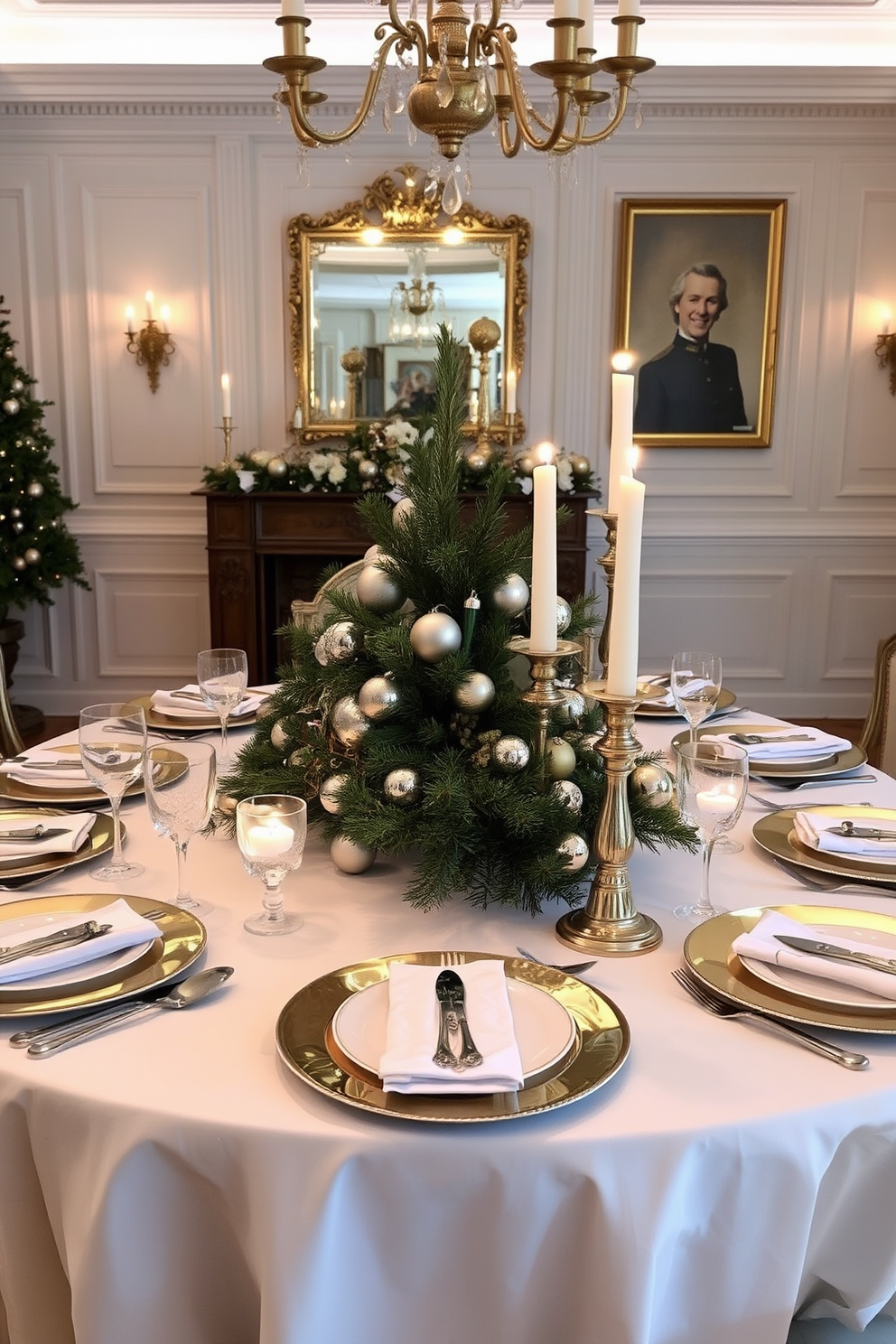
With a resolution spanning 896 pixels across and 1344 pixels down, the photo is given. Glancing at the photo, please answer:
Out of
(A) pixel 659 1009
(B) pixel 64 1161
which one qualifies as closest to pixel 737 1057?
(A) pixel 659 1009

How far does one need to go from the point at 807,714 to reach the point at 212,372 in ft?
10.6

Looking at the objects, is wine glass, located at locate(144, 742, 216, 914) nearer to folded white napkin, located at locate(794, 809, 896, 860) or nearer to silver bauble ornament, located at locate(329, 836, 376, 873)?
silver bauble ornament, located at locate(329, 836, 376, 873)

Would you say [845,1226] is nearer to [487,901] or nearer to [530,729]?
[487,901]

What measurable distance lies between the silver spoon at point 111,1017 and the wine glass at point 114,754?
14.3 inches

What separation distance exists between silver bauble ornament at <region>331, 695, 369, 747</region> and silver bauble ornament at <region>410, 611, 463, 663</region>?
0.11 meters

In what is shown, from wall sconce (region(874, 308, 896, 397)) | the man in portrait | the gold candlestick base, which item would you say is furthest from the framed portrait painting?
the gold candlestick base

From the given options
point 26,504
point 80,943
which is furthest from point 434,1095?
point 26,504

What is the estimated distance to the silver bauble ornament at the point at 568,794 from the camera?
4.64ft

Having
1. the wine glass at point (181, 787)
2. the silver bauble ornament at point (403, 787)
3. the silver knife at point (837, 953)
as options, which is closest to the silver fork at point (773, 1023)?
the silver knife at point (837, 953)

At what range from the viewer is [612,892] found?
1363 mm

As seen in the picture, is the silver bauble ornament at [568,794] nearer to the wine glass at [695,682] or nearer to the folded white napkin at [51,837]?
the wine glass at [695,682]

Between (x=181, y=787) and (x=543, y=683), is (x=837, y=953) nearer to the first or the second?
(x=543, y=683)

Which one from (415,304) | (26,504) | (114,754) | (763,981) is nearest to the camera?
(763,981)

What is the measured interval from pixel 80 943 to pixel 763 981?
742mm
